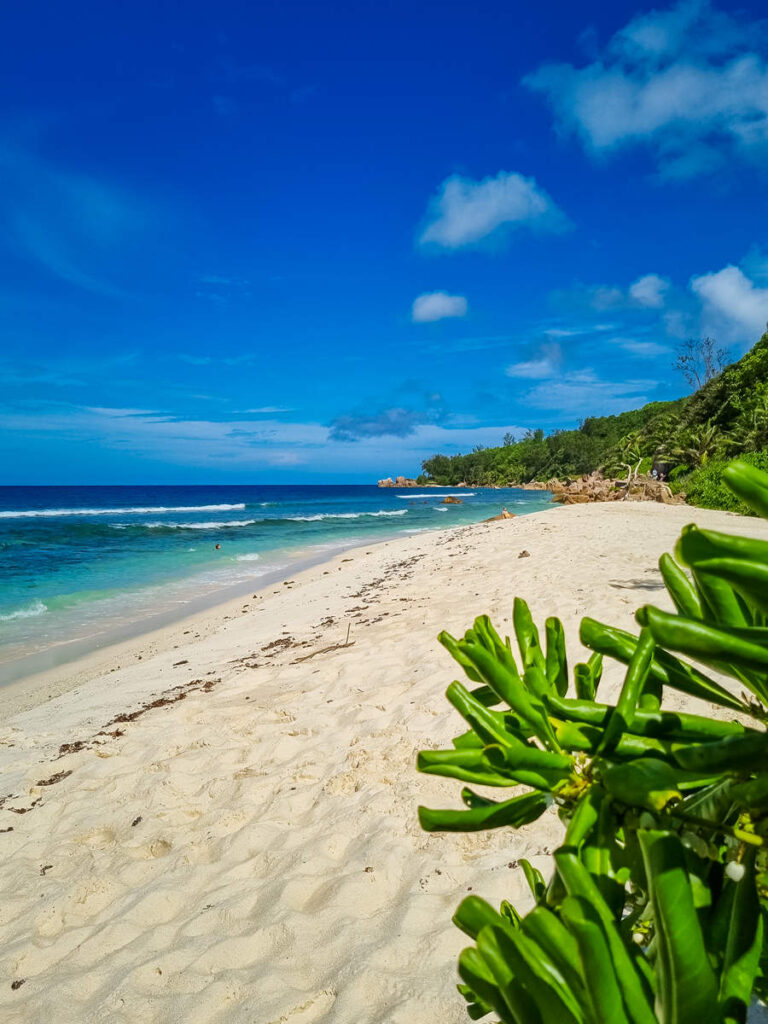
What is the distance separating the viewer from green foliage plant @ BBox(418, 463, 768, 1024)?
0.46 metres

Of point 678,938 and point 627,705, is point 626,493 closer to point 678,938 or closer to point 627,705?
point 627,705

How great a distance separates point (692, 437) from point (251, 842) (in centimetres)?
3794

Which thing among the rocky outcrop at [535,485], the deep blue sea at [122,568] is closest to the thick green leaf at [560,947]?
the deep blue sea at [122,568]

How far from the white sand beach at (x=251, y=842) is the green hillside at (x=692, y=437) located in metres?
2.11

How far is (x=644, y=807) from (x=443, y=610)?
20.3 ft

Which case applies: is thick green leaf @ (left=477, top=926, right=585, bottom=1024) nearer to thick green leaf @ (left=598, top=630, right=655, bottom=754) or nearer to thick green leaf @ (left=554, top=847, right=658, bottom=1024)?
thick green leaf @ (left=554, top=847, right=658, bottom=1024)

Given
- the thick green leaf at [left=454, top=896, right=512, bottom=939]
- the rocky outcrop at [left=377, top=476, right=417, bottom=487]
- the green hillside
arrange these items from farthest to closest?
the rocky outcrop at [left=377, top=476, right=417, bottom=487] → the green hillside → the thick green leaf at [left=454, top=896, right=512, bottom=939]

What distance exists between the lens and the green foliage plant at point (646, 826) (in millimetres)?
464

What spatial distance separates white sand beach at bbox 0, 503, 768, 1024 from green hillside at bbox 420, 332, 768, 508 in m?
2.11

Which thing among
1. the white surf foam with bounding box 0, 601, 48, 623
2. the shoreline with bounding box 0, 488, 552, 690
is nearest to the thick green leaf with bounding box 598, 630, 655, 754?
the shoreline with bounding box 0, 488, 552, 690

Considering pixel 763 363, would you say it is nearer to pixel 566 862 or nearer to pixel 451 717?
pixel 451 717

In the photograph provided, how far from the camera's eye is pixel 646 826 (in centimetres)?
53

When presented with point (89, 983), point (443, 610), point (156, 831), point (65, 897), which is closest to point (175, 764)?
point (156, 831)

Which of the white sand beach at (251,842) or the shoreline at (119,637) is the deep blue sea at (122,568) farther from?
the white sand beach at (251,842)
